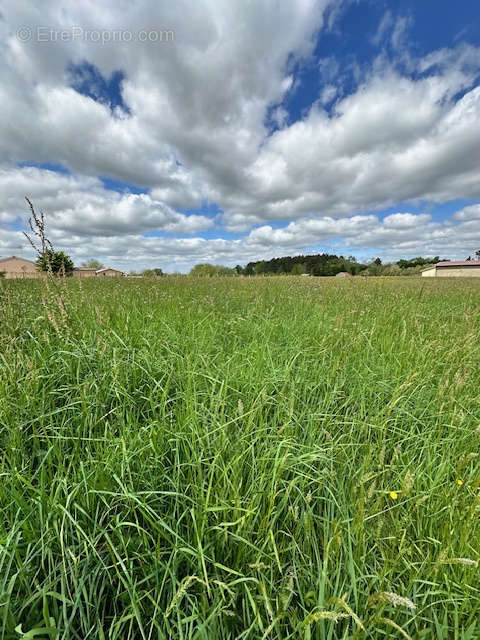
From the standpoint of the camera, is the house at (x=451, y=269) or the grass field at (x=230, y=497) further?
the house at (x=451, y=269)

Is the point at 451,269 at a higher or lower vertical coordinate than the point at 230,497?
higher

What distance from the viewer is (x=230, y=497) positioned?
1.07m

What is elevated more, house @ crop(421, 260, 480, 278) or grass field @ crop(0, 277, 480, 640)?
house @ crop(421, 260, 480, 278)

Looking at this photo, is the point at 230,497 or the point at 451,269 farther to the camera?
the point at 451,269

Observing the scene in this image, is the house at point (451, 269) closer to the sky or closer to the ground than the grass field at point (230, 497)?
closer to the sky

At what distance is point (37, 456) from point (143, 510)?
73cm

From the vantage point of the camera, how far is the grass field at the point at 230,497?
804 millimetres

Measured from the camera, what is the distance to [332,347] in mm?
2314

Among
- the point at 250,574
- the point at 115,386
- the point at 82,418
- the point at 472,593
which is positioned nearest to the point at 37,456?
the point at 82,418

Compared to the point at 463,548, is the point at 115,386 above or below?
above

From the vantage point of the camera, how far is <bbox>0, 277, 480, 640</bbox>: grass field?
2.64 feet

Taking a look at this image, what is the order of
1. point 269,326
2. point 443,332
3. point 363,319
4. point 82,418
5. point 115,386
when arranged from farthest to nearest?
point 363,319 < point 443,332 < point 269,326 < point 115,386 < point 82,418

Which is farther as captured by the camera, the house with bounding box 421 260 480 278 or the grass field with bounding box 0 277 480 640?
the house with bounding box 421 260 480 278

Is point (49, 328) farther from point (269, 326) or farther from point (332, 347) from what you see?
point (332, 347)
